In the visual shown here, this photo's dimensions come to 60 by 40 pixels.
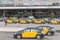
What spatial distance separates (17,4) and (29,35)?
61131mm

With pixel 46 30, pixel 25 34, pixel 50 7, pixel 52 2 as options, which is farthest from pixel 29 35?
pixel 52 2

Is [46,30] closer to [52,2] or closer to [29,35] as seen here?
[29,35]

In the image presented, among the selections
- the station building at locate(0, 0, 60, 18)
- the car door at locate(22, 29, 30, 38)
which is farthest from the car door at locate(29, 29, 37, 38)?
the station building at locate(0, 0, 60, 18)

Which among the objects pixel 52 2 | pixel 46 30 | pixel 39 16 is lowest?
pixel 39 16

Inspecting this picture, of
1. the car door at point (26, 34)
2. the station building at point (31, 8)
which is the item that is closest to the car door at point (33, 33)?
the car door at point (26, 34)

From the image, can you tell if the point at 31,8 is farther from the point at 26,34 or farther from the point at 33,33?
the point at 33,33

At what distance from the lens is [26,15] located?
276 feet

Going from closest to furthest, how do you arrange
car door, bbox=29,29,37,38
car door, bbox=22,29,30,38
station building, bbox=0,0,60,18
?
car door, bbox=29,29,37,38
car door, bbox=22,29,30,38
station building, bbox=0,0,60,18

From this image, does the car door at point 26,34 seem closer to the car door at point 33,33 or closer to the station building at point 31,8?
the car door at point 33,33

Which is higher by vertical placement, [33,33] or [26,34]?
[33,33]

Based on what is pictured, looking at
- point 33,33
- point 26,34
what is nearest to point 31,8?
point 26,34

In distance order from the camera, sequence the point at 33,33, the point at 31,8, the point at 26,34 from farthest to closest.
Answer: the point at 31,8 < the point at 26,34 < the point at 33,33

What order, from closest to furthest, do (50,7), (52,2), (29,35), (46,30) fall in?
1. (29,35)
2. (46,30)
3. (50,7)
4. (52,2)

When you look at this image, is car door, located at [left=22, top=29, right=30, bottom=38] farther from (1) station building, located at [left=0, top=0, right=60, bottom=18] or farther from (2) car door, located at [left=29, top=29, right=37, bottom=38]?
(1) station building, located at [left=0, top=0, right=60, bottom=18]
